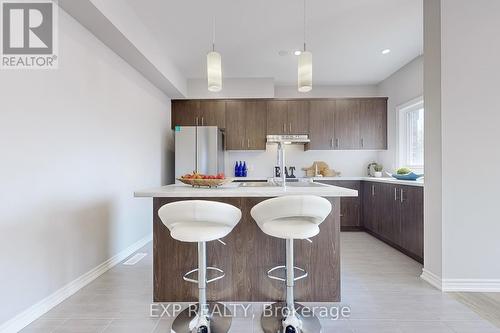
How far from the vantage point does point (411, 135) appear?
431cm

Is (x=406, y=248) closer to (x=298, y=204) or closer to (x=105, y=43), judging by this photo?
Result: (x=298, y=204)

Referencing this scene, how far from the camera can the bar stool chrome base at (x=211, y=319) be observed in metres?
1.71

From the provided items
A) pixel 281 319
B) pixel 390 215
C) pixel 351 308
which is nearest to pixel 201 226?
pixel 281 319

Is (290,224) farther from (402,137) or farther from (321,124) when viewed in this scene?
(402,137)

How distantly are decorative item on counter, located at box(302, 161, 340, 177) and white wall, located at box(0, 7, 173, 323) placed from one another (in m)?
3.12

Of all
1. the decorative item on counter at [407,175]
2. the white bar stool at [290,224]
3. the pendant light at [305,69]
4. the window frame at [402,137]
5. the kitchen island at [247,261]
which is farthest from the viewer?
the window frame at [402,137]

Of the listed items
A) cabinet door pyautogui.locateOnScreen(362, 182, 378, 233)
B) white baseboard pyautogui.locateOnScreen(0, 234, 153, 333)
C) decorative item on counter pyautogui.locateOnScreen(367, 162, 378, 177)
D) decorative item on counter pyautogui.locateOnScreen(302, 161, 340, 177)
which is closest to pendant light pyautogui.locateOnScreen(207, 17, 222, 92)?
white baseboard pyautogui.locateOnScreen(0, 234, 153, 333)

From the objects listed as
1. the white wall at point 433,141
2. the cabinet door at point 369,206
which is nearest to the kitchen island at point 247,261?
the white wall at point 433,141

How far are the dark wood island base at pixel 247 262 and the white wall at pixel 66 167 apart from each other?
816 millimetres

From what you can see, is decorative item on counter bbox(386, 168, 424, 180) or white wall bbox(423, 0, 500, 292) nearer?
white wall bbox(423, 0, 500, 292)

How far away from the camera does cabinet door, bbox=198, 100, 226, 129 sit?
4.79 meters

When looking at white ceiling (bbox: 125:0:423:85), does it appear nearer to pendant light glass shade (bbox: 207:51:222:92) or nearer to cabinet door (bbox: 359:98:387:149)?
cabinet door (bbox: 359:98:387:149)

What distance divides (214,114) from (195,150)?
932 mm

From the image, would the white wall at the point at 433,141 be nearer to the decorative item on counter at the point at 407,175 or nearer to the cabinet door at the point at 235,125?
the decorative item on counter at the point at 407,175
